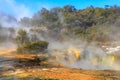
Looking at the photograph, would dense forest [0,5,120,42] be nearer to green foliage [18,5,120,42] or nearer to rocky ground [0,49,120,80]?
green foliage [18,5,120,42]

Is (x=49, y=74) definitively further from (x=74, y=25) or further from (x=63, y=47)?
(x=74, y=25)

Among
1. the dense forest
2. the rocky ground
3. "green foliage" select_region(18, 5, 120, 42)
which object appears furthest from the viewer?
"green foliage" select_region(18, 5, 120, 42)

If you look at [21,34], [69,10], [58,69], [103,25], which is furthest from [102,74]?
[69,10]

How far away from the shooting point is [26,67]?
22.7 m

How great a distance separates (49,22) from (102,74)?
4205 cm

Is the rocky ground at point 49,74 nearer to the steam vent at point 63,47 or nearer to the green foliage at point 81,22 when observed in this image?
the steam vent at point 63,47

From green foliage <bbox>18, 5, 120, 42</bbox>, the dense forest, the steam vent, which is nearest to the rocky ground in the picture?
the steam vent

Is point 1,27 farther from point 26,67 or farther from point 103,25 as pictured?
point 26,67

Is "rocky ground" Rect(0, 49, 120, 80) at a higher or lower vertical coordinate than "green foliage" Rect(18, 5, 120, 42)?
lower

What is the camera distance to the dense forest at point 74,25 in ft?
163

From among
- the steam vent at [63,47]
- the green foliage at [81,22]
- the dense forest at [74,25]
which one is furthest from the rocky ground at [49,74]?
the green foliage at [81,22]

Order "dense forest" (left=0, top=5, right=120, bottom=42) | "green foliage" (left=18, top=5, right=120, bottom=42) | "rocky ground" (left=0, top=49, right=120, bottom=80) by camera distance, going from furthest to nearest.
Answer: "green foliage" (left=18, top=5, right=120, bottom=42) < "dense forest" (left=0, top=5, right=120, bottom=42) < "rocky ground" (left=0, top=49, right=120, bottom=80)

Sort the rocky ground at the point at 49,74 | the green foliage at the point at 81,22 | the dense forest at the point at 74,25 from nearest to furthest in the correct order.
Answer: the rocky ground at the point at 49,74, the dense forest at the point at 74,25, the green foliage at the point at 81,22

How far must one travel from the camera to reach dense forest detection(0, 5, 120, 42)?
49.7 metres
